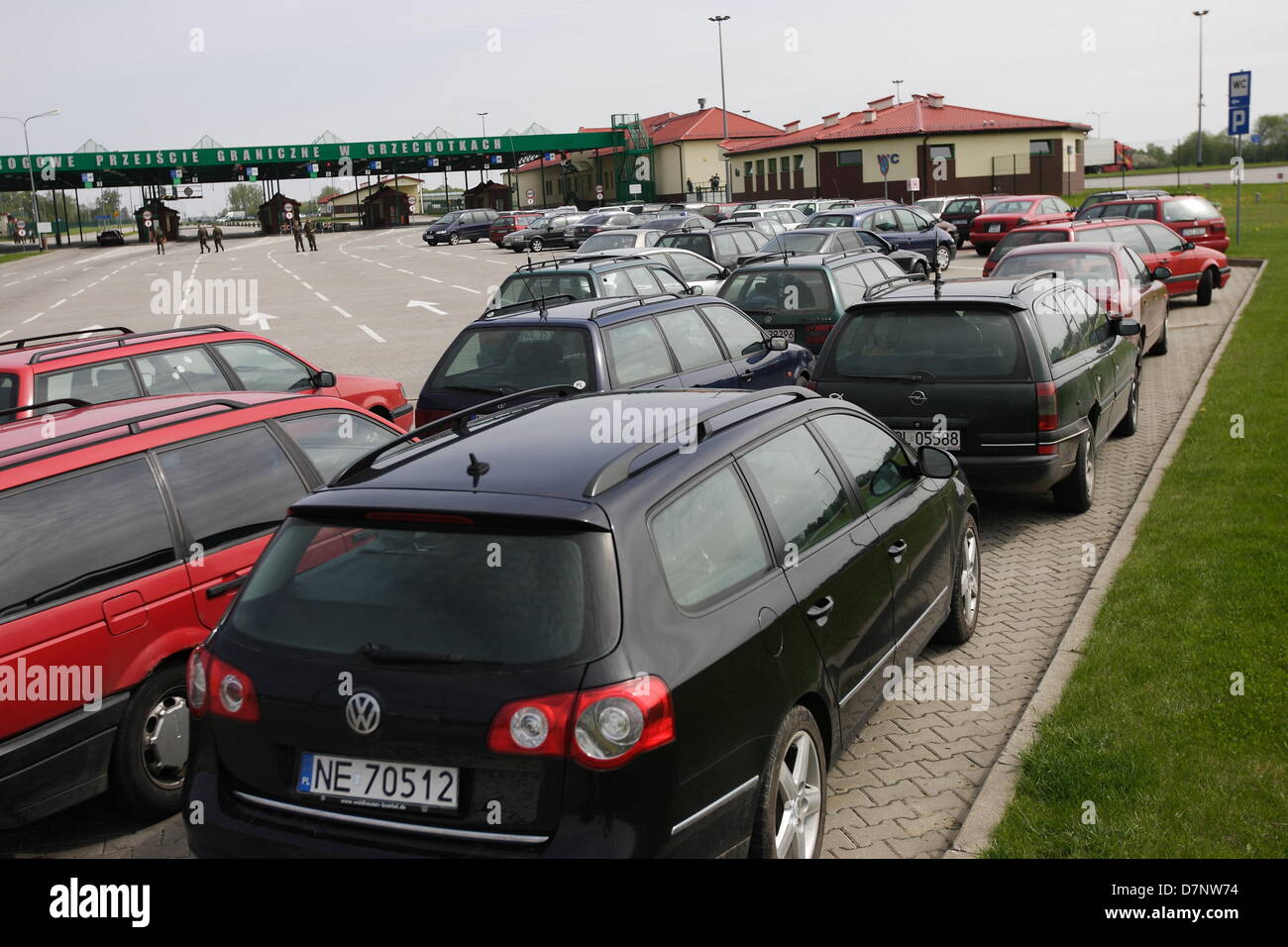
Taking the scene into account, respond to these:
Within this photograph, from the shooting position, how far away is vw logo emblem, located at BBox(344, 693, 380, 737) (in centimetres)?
336

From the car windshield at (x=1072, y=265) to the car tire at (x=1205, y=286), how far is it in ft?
24.8

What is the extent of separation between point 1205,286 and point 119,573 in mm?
19223

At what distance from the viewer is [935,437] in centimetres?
823

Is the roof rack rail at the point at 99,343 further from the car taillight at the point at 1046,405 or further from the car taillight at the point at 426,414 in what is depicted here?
the car taillight at the point at 1046,405

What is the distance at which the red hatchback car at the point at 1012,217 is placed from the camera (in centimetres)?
3161

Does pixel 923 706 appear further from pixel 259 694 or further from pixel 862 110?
pixel 862 110

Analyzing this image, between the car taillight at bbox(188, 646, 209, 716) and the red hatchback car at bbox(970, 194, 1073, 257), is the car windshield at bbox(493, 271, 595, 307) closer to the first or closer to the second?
the car taillight at bbox(188, 646, 209, 716)

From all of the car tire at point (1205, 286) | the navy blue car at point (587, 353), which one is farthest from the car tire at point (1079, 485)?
the car tire at point (1205, 286)

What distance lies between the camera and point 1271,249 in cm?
2772

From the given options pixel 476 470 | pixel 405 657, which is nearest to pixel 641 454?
pixel 476 470

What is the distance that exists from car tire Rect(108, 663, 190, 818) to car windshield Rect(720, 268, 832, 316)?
9.76 metres

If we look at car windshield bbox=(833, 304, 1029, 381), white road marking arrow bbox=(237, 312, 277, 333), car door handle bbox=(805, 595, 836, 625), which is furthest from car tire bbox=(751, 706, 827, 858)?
white road marking arrow bbox=(237, 312, 277, 333)

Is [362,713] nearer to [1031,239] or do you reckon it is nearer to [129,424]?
[129,424]
